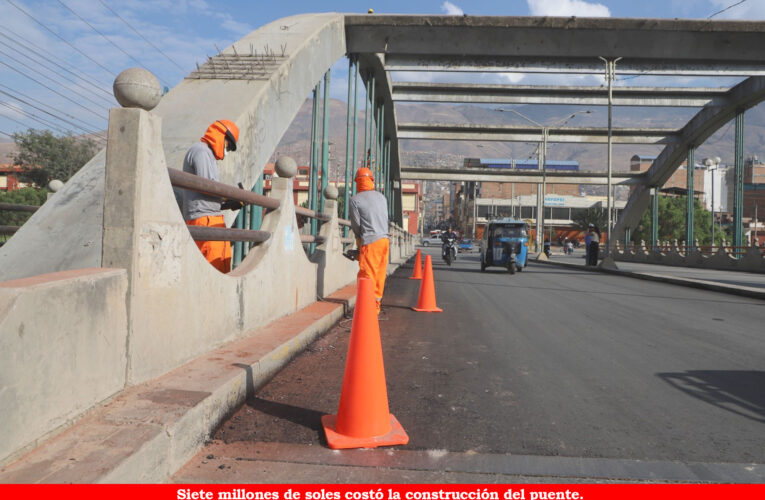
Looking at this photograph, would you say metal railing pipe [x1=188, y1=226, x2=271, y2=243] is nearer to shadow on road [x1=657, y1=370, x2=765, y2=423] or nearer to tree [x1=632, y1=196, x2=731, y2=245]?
shadow on road [x1=657, y1=370, x2=765, y2=423]

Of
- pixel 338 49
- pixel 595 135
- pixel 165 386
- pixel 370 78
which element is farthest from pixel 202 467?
pixel 595 135

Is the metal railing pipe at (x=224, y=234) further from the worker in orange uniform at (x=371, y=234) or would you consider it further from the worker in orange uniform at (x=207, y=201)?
the worker in orange uniform at (x=371, y=234)

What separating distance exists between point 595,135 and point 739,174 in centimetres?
930

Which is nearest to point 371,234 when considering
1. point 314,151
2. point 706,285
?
point 314,151

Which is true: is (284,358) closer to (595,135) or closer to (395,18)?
(395,18)

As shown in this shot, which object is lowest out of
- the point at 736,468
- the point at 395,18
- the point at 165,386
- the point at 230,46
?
the point at 736,468

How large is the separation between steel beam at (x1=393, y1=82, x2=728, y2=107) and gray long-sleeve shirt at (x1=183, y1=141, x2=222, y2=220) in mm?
22805

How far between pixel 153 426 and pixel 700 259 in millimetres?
33355

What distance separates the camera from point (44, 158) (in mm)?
47594

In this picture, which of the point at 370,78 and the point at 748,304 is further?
the point at 370,78

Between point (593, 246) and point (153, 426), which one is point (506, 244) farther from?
point (153, 426)

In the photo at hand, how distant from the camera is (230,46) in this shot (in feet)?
35.8

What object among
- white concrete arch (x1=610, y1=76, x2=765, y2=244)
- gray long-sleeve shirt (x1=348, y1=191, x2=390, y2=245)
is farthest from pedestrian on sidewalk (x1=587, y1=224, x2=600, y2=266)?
gray long-sleeve shirt (x1=348, y1=191, x2=390, y2=245)

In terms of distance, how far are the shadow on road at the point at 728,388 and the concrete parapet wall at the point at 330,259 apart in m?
4.59
